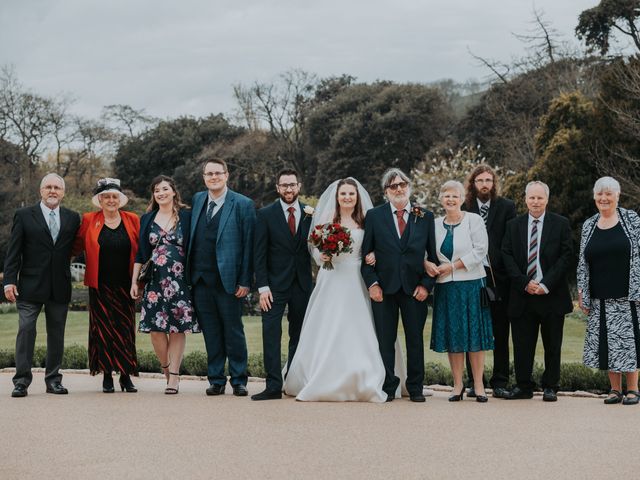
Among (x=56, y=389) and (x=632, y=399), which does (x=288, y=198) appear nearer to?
(x=56, y=389)

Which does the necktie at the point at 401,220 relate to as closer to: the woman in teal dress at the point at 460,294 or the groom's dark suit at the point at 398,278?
the groom's dark suit at the point at 398,278

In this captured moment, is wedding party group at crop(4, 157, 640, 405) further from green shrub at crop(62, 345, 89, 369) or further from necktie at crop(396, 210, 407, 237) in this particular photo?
green shrub at crop(62, 345, 89, 369)

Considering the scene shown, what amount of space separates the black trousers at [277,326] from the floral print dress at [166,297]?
0.73 m

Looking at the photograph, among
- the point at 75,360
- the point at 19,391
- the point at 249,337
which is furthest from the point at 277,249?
the point at 249,337

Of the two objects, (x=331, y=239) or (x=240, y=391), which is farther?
(x=240, y=391)

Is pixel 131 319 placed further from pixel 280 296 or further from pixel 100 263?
pixel 280 296

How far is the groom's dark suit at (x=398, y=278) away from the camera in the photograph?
791 cm

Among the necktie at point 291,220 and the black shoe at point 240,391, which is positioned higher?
the necktie at point 291,220

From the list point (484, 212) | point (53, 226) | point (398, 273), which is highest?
point (484, 212)

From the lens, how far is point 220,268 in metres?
8.24

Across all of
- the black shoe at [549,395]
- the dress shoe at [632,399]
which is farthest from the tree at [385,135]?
the dress shoe at [632,399]

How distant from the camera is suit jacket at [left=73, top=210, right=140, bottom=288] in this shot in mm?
8383

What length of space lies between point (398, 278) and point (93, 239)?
298cm

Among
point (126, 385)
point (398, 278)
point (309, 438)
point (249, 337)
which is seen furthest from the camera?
point (249, 337)
